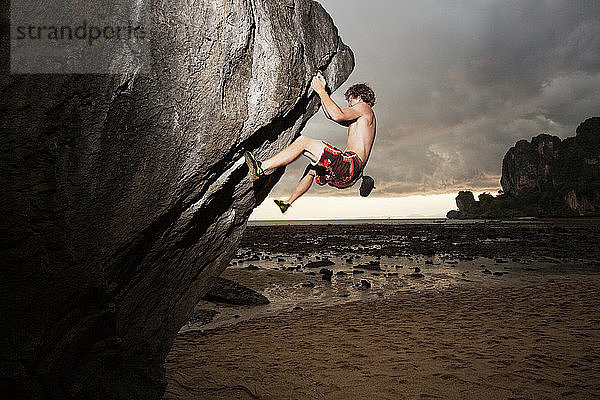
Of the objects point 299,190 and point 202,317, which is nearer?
point 299,190

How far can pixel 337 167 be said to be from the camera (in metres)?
4.30

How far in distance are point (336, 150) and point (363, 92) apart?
987mm

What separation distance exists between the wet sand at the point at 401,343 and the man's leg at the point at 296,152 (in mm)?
3360

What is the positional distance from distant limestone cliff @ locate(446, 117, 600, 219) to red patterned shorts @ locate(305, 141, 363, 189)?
8045 cm

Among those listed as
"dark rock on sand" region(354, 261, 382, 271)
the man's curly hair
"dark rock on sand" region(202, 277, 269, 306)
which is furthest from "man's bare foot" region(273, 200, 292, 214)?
"dark rock on sand" region(354, 261, 382, 271)

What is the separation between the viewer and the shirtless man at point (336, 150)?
13.2ft

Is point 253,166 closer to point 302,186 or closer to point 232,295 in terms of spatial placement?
point 302,186

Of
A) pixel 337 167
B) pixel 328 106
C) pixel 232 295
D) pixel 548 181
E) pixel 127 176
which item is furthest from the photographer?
pixel 548 181

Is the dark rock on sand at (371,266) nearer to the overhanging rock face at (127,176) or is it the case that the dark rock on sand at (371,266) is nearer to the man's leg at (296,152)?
the man's leg at (296,152)

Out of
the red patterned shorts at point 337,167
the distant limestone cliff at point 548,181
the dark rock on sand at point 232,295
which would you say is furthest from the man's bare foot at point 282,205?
the distant limestone cliff at point 548,181

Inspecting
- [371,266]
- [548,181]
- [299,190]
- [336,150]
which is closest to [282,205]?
[299,190]

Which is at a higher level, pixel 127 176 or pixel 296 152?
pixel 296 152

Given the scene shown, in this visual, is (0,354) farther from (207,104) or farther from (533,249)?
(533,249)

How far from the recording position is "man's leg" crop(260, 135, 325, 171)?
12.8ft
